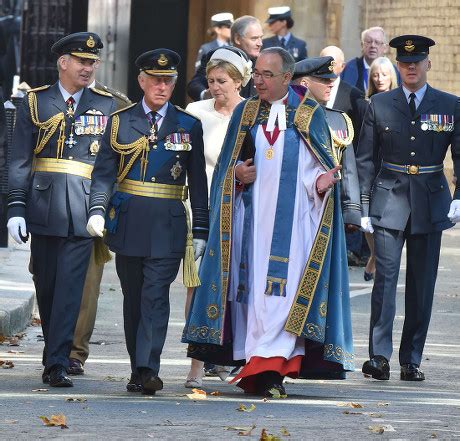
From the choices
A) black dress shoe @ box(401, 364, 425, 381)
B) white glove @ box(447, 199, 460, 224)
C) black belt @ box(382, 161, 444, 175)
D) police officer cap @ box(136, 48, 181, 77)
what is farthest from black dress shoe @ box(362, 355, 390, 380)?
police officer cap @ box(136, 48, 181, 77)

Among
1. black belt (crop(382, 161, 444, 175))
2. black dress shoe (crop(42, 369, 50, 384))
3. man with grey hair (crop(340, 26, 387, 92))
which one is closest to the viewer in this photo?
black dress shoe (crop(42, 369, 50, 384))

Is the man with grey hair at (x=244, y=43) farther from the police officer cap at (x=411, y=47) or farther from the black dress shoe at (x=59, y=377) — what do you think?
the black dress shoe at (x=59, y=377)

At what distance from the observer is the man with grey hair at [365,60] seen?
20.2 m

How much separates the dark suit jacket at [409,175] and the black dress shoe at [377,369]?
31.5 inches

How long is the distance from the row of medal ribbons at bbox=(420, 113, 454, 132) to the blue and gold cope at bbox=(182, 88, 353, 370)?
151 cm

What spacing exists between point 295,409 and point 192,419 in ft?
2.40

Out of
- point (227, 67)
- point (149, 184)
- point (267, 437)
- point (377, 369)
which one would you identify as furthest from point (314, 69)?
point (267, 437)

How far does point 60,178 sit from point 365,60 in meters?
8.76

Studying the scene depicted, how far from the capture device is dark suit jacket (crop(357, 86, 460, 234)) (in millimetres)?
12891

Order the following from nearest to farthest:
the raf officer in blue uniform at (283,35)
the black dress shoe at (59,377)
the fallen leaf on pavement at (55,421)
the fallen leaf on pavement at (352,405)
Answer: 1. the fallen leaf on pavement at (55,421)
2. the fallen leaf on pavement at (352,405)
3. the black dress shoe at (59,377)
4. the raf officer in blue uniform at (283,35)

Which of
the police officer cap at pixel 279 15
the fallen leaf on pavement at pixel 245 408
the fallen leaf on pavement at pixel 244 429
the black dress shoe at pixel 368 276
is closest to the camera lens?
the fallen leaf on pavement at pixel 244 429

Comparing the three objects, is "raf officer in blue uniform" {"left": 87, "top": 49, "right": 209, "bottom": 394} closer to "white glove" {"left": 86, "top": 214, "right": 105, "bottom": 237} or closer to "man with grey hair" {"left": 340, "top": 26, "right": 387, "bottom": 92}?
"white glove" {"left": 86, "top": 214, "right": 105, "bottom": 237}

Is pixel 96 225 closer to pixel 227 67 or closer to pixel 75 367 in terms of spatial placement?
pixel 75 367

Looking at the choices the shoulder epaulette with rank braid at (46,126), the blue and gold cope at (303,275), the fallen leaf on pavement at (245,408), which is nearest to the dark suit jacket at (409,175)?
the blue and gold cope at (303,275)
